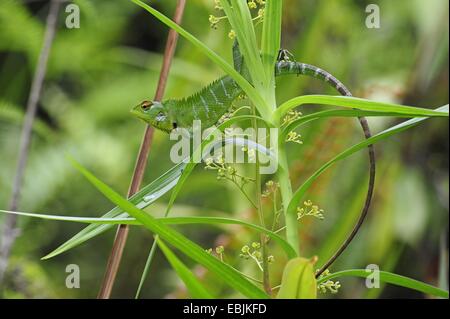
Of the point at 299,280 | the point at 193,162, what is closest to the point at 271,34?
the point at 193,162

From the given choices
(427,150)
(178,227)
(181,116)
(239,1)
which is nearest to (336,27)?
(427,150)

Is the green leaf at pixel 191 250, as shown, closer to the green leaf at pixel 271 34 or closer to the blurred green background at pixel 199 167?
the green leaf at pixel 271 34

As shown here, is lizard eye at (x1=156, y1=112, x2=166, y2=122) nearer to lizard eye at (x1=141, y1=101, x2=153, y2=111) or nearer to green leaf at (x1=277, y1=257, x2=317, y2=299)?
lizard eye at (x1=141, y1=101, x2=153, y2=111)

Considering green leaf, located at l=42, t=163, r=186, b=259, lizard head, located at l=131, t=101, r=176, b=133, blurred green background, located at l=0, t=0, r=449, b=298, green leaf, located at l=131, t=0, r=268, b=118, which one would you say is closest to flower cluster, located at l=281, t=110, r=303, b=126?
green leaf, located at l=131, t=0, r=268, b=118

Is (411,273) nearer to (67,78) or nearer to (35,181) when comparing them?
(35,181)

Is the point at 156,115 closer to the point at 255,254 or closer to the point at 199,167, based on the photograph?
the point at 255,254
